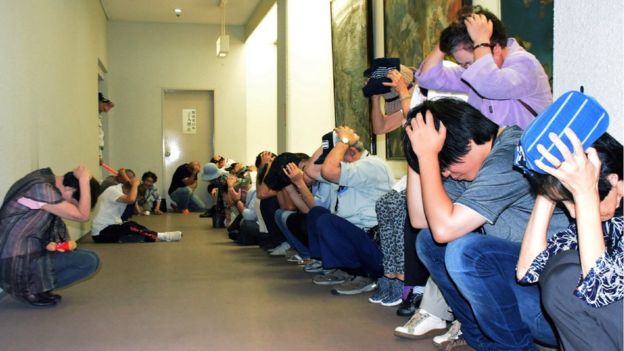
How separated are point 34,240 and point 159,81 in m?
9.68

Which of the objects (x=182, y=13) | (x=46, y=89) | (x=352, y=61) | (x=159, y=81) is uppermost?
(x=182, y=13)

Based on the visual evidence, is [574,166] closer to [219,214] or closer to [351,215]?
[351,215]

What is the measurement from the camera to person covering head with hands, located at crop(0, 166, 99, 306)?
3.90 metres

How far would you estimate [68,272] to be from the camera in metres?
4.14

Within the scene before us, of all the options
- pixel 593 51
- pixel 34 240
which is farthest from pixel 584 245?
pixel 34 240

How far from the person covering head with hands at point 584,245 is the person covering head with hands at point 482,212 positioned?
33 cm

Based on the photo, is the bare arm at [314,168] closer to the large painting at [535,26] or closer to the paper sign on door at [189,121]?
the large painting at [535,26]

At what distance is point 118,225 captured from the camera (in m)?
7.50

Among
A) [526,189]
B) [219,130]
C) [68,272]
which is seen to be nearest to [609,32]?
[526,189]

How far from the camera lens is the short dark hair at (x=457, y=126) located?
217 cm

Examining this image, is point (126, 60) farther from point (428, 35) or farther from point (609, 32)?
point (609, 32)

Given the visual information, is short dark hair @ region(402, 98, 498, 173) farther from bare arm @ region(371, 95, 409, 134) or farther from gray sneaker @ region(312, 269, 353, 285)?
gray sneaker @ region(312, 269, 353, 285)

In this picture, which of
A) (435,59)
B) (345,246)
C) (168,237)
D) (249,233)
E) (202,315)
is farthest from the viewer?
(168,237)

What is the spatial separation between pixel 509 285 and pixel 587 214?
2.25ft
